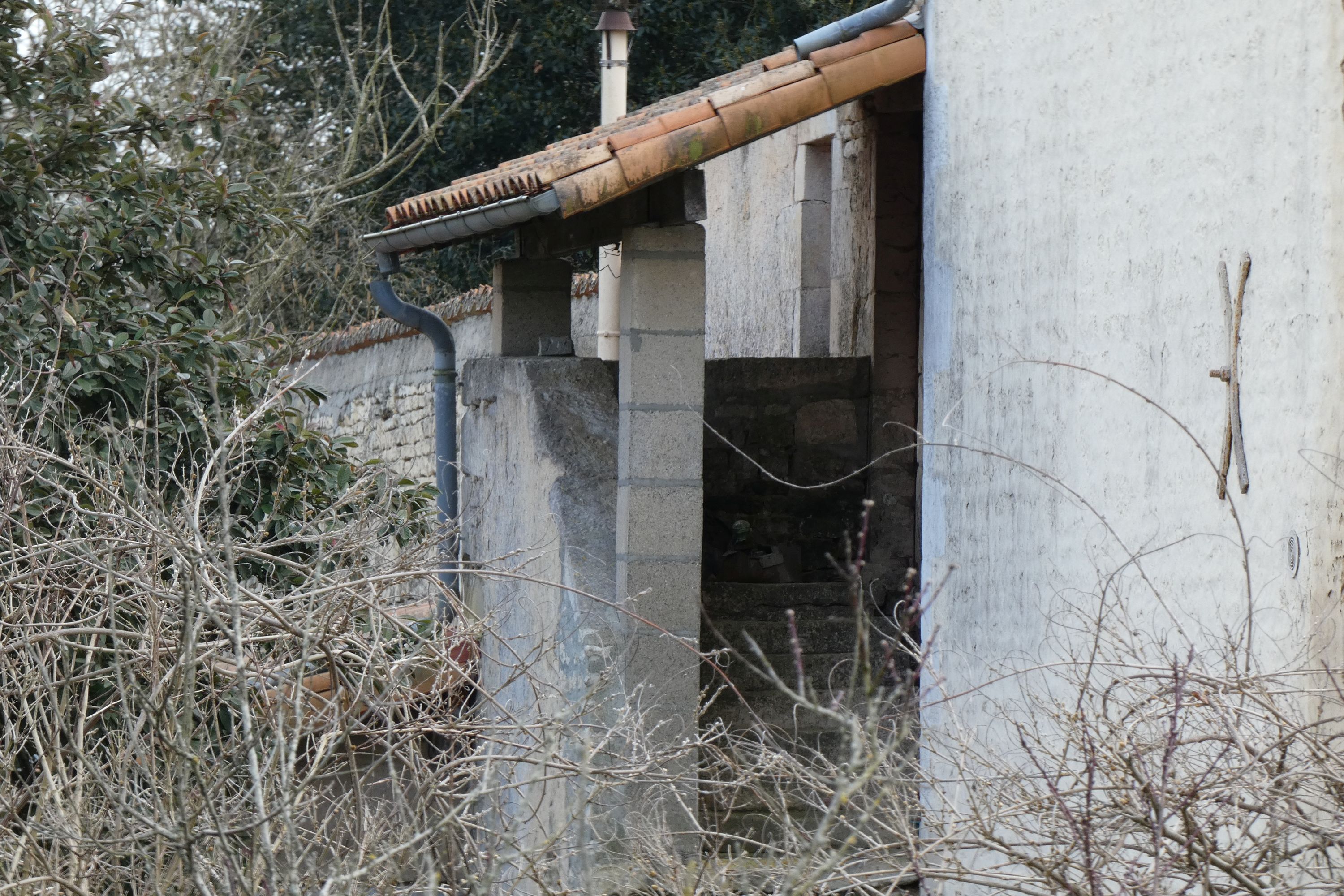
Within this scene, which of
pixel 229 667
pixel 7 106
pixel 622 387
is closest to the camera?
pixel 229 667

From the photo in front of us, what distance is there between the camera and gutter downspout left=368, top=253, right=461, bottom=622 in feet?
24.5

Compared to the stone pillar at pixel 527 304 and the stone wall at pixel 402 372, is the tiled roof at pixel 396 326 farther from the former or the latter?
the stone pillar at pixel 527 304

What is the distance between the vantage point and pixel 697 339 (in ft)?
17.5

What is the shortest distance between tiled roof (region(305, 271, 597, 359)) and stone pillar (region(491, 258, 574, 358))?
1.60 m

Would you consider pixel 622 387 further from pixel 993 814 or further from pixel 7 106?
pixel 7 106

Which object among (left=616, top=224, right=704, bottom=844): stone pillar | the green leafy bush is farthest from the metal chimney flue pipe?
(left=616, top=224, right=704, bottom=844): stone pillar

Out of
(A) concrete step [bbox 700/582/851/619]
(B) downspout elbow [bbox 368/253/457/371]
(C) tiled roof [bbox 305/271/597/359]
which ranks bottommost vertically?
(A) concrete step [bbox 700/582/851/619]

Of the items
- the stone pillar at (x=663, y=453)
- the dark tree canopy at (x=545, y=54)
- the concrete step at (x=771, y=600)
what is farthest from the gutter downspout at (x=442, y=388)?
the dark tree canopy at (x=545, y=54)

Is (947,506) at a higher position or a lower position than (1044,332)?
lower

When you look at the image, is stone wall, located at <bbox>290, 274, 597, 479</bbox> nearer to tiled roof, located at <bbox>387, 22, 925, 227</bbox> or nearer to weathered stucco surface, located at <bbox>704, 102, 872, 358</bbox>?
weathered stucco surface, located at <bbox>704, 102, 872, 358</bbox>

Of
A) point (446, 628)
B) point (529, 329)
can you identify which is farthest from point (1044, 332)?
point (529, 329)

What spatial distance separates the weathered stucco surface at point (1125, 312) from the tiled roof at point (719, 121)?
9.6 inches

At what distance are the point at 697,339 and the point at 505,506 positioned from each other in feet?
5.93

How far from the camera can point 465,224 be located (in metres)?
5.73
